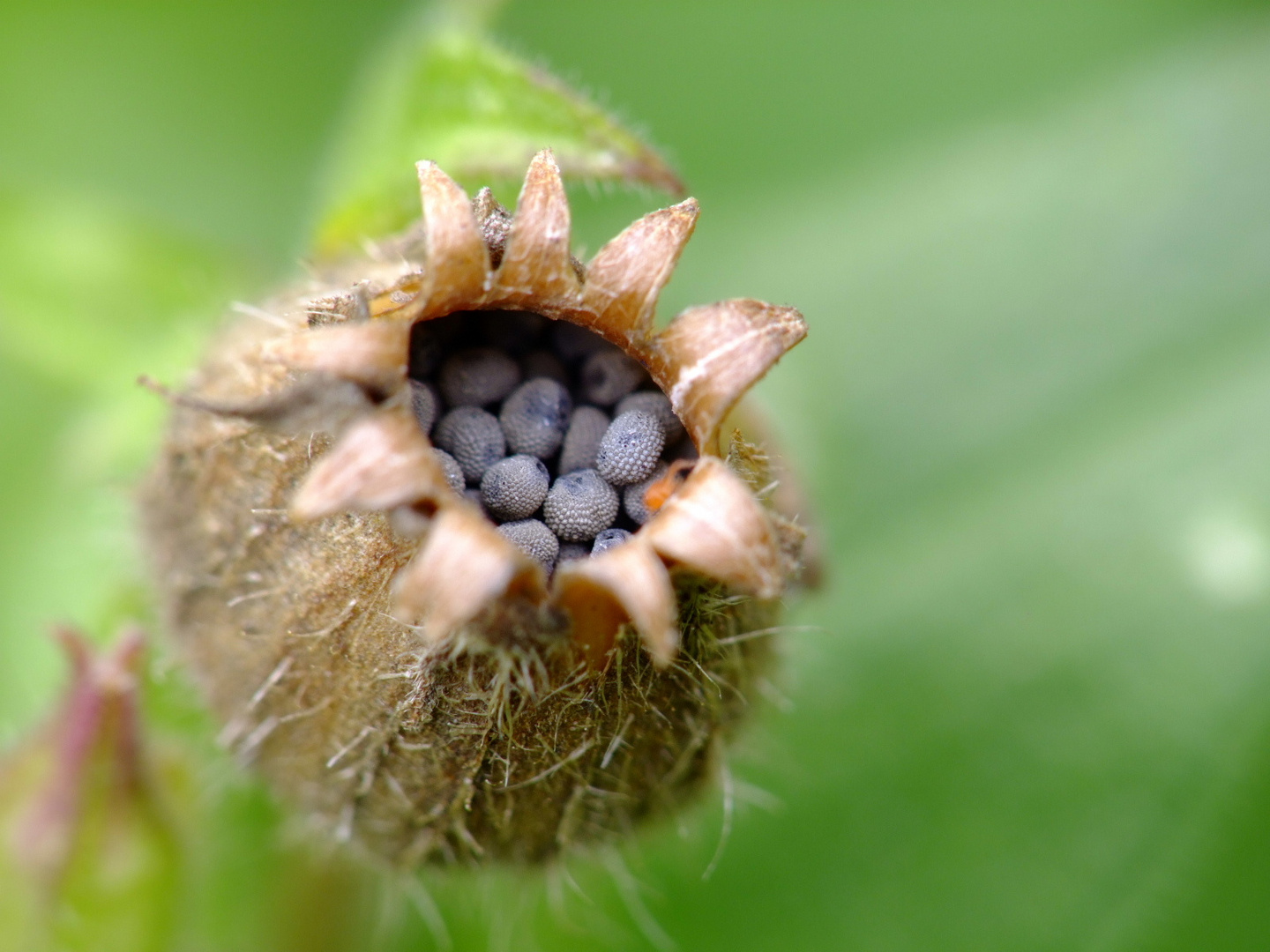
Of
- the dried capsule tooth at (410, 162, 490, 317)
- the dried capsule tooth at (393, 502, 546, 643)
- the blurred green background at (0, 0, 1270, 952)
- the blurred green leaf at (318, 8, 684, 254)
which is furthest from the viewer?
the blurred green background at (0, 0, 1270, 952)

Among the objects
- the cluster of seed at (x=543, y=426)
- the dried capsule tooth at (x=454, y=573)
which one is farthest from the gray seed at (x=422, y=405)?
the dried capsule tooth at (x=454, y=573)

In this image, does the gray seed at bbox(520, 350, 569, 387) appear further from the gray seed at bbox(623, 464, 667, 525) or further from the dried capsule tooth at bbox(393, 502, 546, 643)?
the dried capsule tooth at bbox(393, 502, 546, 643)

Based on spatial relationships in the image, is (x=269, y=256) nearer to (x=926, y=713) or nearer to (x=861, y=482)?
(x=861, y=482)

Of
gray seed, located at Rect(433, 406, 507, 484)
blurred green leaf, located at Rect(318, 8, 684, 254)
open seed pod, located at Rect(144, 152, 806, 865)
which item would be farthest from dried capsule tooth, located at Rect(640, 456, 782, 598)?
blurred green leaf, located at Rect(318, 8, 684, 254)

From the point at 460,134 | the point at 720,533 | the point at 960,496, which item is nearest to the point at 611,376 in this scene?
the point at 720,533

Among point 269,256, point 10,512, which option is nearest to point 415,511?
point 269,256

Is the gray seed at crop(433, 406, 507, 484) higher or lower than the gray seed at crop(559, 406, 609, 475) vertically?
lower
